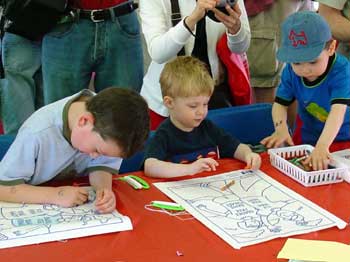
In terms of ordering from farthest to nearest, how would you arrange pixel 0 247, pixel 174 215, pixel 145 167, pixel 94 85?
pixel 94 85 → pixel 145 167 → pixel 174 215 → pixel 0 247

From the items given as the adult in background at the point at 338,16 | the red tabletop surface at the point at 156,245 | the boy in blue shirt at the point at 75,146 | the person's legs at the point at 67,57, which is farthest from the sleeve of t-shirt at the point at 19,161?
the adult in background at the point at 338,16

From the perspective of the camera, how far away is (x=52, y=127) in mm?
1403

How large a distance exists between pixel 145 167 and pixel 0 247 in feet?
1.72

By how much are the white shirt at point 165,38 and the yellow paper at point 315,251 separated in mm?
855

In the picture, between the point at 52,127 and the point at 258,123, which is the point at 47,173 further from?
the point at 258,123

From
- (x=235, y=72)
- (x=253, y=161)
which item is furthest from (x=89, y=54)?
(x=253, y=161)

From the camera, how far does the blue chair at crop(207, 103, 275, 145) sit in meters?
1.97

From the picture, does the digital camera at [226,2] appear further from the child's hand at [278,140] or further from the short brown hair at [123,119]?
the short brown hair at [123,119]

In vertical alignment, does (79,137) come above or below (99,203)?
above

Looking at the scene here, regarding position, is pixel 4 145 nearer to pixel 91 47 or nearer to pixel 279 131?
pixel 91 47

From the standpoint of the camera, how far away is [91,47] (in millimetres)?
2041

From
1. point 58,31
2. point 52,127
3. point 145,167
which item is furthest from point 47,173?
point 58,31

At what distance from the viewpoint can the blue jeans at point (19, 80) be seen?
2076 mm

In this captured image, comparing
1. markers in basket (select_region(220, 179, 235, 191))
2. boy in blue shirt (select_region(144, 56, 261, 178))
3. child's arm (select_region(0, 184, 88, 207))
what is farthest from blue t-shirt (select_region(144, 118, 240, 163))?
child's arm (select_region(0, 184, 88, 207))
